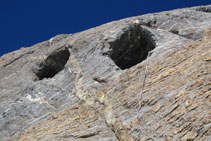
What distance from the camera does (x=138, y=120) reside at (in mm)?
10016

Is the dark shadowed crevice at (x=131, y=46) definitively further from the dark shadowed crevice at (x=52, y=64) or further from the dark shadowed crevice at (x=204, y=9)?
the dark shadowed crevice at (x=204, y=9)

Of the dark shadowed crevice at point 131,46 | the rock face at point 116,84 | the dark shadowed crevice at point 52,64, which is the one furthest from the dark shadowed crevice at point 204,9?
the dark shadowed crevice at point 52,64

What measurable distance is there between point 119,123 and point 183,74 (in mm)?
2994

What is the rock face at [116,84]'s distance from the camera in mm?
9562

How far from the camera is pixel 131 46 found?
16062 mm

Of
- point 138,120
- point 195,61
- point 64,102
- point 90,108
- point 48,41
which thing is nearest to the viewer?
point 138,120

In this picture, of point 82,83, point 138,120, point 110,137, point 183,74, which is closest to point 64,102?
point 82,83

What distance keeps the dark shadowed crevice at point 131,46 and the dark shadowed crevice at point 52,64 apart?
9.71 feet

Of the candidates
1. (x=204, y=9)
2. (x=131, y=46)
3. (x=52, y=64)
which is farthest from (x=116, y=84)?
(x=204, y=9)

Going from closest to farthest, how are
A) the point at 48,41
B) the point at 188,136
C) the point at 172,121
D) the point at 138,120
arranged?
1. the point at 188,136
2. the point at 172,121
3. the point at 138,120
4. the point at 48,41

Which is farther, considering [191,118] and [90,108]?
[90,108]

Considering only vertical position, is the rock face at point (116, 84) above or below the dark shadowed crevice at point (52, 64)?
below

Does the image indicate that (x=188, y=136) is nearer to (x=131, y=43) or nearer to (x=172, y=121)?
(x=172, y=121)

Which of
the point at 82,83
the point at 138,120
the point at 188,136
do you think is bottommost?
the point at 188,136
